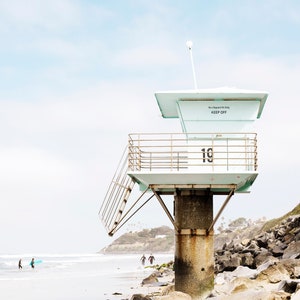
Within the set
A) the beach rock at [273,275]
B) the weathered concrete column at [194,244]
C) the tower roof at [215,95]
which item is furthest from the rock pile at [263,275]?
the tower roof at [215,95]

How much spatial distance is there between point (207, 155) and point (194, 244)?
9.11ft

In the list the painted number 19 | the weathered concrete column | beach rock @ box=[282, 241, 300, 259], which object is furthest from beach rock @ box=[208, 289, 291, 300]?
beach rock @ box=[282, 241, 300, 259]

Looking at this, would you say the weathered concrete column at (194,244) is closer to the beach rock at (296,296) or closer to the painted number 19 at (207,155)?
the painted number 19 at (207,155)

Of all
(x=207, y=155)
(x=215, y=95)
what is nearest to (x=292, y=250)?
(x=207, y=155)

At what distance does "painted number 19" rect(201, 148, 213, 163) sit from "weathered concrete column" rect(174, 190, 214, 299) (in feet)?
3.54

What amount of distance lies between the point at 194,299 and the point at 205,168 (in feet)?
13.2

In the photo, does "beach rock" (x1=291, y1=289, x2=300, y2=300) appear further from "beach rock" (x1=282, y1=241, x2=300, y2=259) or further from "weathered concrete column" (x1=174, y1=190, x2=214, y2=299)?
"beach rock" (x1=282, y1=241, x2=300, y2=259)

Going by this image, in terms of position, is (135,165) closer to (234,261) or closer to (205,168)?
(205,168)

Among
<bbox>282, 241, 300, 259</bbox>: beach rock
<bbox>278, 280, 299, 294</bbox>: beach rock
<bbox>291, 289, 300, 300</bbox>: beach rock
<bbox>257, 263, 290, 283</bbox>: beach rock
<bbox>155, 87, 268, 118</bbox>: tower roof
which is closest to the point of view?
<bbox>291, 289, 300, 300</bbox>: beach rock

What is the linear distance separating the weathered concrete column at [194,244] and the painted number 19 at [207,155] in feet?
3.54

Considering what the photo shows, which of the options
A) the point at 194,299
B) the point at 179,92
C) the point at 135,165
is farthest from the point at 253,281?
the point at 179,92

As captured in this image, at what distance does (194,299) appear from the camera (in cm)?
1844

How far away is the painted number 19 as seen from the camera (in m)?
18.6

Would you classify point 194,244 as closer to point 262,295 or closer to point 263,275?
point 263,275
